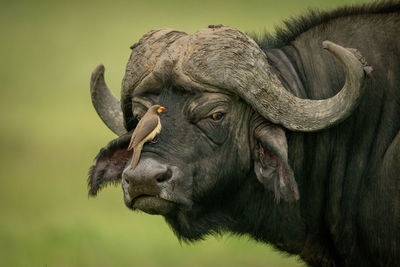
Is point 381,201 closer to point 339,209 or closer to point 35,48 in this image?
point 339,209

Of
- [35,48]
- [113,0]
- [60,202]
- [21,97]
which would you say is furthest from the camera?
[113,0]

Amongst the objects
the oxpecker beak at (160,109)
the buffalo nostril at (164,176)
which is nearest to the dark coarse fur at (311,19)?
the oxpecker beak at (160,109)

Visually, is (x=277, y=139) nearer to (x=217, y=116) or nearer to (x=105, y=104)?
(x=217, y=116)

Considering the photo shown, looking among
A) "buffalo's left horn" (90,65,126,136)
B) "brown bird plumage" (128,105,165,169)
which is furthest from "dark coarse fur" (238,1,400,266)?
"buffalo's left horn" (90,65,126,136)

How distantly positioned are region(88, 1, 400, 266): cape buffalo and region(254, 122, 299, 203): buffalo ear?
11mm

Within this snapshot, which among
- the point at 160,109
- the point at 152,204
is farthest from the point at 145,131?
the point at 152,204

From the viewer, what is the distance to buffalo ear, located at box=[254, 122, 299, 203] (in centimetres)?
548

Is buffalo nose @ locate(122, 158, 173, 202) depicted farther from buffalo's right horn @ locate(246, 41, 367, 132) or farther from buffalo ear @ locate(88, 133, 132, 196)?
buffalo's right horn @ locate(246, 41, 367, 132)

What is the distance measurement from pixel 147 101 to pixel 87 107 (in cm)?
1209

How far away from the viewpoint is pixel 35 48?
22.7m

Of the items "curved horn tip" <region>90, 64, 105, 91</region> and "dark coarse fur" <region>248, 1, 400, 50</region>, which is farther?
"curved horn tip" <region>90, 64, 105, 91</region>

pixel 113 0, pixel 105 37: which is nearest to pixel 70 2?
pixel 113 0

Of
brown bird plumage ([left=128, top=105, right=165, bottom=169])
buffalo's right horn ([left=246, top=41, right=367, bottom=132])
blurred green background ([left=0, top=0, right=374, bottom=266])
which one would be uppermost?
buffalo's right horn ([left=246, top=41, right=367, bottom=132])

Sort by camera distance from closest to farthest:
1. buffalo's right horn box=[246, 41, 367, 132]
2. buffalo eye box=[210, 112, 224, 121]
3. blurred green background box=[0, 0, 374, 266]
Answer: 1. buffalo's right horn box=[246, 41, 367, 132]
2. buffalo eye box=[210, 112, 224, 121]
3. blurred green background box=[0, 0, 374, 266]
